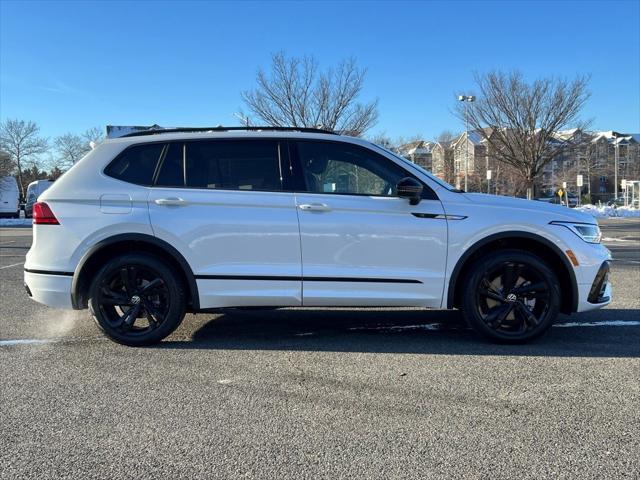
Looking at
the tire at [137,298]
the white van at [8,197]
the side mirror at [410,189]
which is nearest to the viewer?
the side mirror at [410,189]

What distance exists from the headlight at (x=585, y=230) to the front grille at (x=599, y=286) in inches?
9.6

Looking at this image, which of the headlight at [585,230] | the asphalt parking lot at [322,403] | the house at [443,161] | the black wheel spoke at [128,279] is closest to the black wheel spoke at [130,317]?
the black wheel spoke at [128,279]

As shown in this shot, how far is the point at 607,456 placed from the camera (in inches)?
109

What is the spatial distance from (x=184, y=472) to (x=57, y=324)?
3835 mm

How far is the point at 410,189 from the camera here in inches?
175

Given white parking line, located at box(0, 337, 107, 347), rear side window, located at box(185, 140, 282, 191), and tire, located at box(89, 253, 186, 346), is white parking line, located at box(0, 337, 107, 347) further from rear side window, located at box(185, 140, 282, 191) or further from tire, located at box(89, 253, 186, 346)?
rear side window, located at box(185, 140, 282, 191)

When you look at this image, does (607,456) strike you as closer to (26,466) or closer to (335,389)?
(335,389)

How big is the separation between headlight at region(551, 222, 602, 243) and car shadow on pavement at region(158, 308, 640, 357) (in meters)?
0.97

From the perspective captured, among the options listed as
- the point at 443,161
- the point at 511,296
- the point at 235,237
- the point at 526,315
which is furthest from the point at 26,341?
the point at 443,161

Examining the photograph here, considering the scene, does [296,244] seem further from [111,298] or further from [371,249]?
[111,298]

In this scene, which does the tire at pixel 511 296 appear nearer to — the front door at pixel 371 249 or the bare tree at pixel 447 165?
the front door at pixel 371 249

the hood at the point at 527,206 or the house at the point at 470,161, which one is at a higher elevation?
the house at the point at 470,161

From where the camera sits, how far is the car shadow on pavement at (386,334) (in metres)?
4.67

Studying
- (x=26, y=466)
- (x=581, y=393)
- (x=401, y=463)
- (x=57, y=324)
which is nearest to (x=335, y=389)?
(x=401, y=463)
